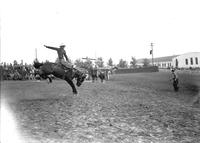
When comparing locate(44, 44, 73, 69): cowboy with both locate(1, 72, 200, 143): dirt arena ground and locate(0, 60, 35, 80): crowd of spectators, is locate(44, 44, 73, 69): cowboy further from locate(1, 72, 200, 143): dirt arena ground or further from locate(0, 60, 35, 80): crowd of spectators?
locate(0, 60, 35, 80): crowd of spectators

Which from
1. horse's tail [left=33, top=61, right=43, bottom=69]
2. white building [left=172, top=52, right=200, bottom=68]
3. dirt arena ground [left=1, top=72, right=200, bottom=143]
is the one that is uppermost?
white building [left=172, top=52, right=200, bottom=68]

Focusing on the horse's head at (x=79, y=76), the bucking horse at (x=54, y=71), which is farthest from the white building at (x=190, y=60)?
the bucking horse at (x=54, y=71)

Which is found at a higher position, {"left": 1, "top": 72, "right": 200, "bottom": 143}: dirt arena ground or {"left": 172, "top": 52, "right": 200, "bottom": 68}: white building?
{"left": 172, "top": 52, "right": 200, "bottom": 68}: white building

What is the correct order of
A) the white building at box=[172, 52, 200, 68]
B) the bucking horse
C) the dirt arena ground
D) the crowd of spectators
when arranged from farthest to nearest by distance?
the white building at box=[172, 52, 200, 68], the crowd of spectators, the bucking horse, the dirt arena ground

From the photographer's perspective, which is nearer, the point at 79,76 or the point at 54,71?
the point at 54,71

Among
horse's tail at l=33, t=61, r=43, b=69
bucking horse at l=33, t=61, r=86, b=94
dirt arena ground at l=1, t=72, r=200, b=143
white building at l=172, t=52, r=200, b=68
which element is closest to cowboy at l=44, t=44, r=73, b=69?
bucking horse at l=33, t=61, r=86, b=94

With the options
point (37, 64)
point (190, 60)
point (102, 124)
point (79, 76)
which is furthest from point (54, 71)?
point (190, 60)

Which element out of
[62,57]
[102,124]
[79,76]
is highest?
[62,57]

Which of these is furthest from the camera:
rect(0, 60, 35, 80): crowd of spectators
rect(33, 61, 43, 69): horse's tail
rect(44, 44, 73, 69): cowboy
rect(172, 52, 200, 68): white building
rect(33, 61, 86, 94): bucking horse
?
rect(172, 52, 200, 68): white building

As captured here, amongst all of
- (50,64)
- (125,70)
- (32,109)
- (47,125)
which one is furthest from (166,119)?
(125,70)

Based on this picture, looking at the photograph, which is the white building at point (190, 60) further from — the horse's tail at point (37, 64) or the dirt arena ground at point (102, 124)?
the horse's tail at point (37, 64)

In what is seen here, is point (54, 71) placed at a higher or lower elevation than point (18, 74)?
higher

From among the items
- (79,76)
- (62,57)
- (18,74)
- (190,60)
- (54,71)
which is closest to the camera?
(62,57)

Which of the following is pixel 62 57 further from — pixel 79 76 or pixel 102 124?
pixel 102 124
